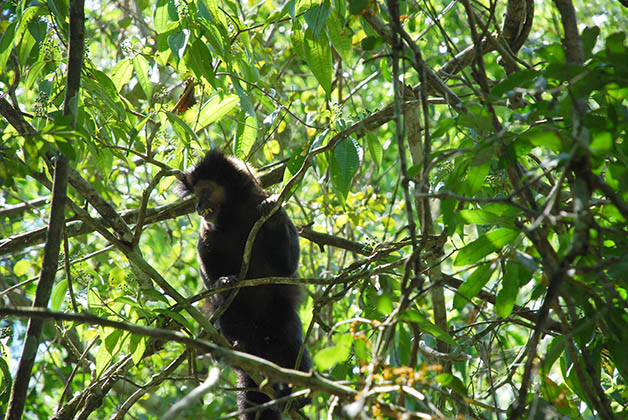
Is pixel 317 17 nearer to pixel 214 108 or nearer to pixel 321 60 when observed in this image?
pixel 321 60

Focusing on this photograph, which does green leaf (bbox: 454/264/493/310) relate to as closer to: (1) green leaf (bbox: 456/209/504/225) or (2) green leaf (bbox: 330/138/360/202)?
(1) green leaf (bbox: 456/209/504/225)

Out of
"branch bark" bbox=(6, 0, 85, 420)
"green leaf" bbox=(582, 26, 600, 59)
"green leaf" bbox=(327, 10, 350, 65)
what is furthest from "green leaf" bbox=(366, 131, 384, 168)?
"branch bark" bbox=(6, 0, 85, 420)

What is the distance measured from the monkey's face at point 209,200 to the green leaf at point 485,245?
3321mm

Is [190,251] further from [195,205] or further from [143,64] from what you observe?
[143,64]

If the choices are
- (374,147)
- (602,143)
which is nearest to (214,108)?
(374,147)

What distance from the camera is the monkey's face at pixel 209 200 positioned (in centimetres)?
549

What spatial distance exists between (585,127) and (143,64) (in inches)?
112

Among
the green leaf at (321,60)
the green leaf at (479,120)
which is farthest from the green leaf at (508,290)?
the green leaf at (321,60)

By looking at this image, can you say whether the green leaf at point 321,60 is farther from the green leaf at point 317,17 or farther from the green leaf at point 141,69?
the green leaf at point 141,69

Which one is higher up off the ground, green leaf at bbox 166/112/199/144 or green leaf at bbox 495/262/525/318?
green leaf at bbox 166/112/199/144

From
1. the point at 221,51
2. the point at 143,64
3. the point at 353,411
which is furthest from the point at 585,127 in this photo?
the point at 143,64

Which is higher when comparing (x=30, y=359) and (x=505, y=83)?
(x=505, y=83)

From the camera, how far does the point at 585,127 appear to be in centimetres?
190

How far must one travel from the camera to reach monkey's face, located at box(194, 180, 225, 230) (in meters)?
5.49
